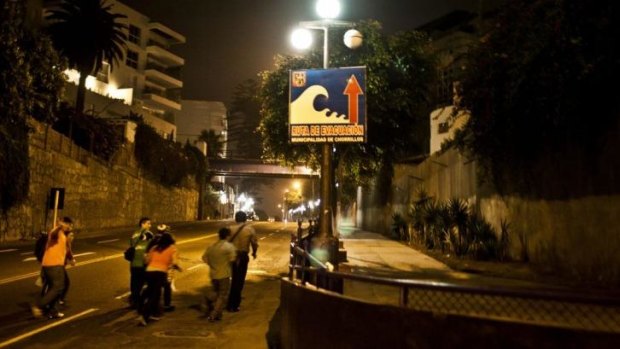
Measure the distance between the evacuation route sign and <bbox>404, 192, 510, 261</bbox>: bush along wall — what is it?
292 inches

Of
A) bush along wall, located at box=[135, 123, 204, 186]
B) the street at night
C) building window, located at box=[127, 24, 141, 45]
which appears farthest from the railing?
building window, located at box=[127, 24, 141, 45]

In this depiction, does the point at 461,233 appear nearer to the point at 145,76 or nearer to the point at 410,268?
the point at 410,268

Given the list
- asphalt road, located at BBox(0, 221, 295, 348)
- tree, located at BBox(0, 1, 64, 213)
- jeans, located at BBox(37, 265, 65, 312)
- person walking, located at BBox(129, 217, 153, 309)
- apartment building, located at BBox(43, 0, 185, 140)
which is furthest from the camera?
apartment building, located at BBox(43, 0, 185, 140)

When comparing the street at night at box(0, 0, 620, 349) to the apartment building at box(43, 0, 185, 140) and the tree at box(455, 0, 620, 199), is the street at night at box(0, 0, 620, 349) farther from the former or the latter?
the apartment building at box(43, 0, 185, 140)

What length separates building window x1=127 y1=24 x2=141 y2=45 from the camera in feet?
230

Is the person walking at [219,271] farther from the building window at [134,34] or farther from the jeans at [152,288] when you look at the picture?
the building window at [134,34]

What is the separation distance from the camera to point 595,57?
11.0 meters

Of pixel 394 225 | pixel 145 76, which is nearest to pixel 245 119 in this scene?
pixel 145 76

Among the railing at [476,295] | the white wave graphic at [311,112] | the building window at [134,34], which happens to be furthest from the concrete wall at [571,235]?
the building window at [134,34]

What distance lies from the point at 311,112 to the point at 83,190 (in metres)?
29.8

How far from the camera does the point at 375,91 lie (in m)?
21.0

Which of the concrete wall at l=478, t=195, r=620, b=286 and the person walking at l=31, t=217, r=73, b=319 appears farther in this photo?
the concrete wall at l=478, t=195, r=620, b=286

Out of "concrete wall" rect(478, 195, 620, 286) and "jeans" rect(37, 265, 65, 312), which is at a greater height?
"concrete wall" rect(478, 195, 620, 286)

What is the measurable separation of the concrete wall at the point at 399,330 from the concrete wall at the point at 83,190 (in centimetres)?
2524
